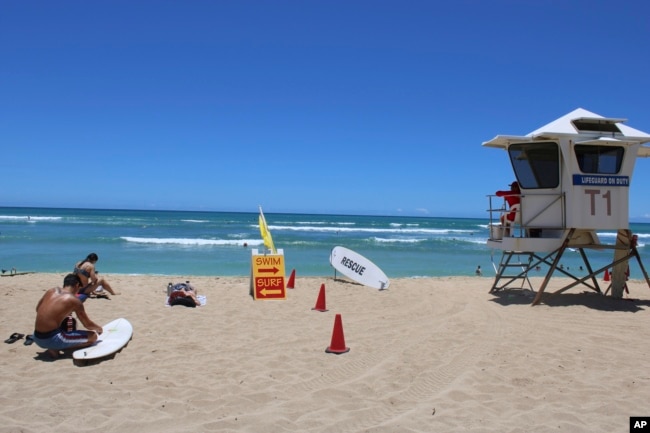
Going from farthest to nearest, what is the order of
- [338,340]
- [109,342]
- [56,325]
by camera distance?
[338,340] → [109,342] → [56,325]

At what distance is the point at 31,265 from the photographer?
1894 centimetres

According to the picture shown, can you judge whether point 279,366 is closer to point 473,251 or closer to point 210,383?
point 210,383

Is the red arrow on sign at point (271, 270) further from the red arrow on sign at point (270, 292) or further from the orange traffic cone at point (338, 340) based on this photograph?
the orange traffic cone at point (338, 340)

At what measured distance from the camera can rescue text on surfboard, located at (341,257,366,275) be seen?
1366 cm

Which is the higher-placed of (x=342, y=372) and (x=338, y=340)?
(x=338, y=340)

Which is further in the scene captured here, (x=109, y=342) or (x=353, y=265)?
(x=353, y=265)

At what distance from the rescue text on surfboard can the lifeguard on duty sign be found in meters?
2.84

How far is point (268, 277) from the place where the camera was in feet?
37.5

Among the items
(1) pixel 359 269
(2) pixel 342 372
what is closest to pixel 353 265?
(1) pixel 359 269

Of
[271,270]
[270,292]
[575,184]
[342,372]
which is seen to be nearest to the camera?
[342,372]

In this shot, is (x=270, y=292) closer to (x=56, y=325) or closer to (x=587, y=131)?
(x=56, y=325)

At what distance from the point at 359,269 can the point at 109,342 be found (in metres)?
8.07

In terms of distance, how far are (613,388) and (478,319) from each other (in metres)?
3.82

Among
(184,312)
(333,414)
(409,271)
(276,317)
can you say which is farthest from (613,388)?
(409,271)
